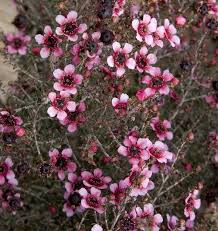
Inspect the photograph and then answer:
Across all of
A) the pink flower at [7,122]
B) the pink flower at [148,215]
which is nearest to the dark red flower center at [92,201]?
the pink flower at [148,215]

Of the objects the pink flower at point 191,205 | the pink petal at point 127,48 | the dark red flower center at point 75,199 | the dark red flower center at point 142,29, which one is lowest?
the pink flower at point 191,205

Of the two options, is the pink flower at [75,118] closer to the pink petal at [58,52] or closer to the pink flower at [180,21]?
the pink petal at [58,52]

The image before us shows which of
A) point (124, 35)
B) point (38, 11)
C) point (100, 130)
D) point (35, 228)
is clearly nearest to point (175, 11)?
point (124, 35)

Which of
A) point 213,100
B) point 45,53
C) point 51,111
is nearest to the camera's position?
point 51,111

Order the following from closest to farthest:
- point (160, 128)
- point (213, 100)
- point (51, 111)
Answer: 1. point (51, 111)
2. point (160, 128)
3. point (213, 100)

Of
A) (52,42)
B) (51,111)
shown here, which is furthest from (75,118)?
(52,42)

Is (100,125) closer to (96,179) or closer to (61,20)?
(96,179)

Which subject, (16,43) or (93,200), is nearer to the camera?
(93,200)

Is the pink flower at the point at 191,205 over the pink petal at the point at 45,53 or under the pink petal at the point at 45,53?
under
